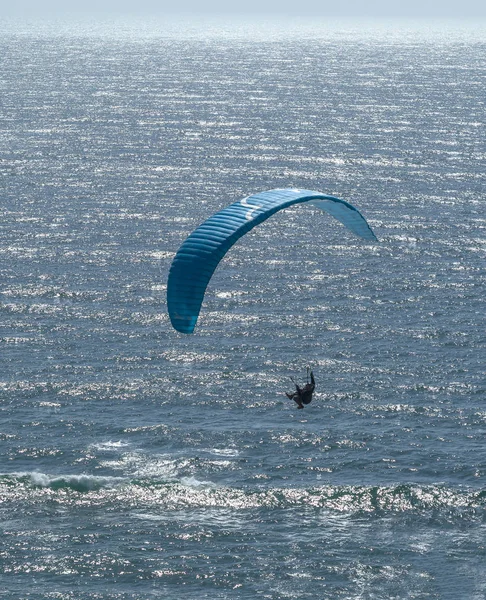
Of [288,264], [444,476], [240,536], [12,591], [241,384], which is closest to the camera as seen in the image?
[12,591]

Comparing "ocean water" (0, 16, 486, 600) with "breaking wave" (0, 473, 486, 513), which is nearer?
"ocean water" (0, 16, 486, 600)

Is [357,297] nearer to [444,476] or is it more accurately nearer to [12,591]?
[444,476]

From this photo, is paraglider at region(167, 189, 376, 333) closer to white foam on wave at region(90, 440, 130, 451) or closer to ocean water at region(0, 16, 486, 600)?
ocean water at region(0, 16, 486, 600)

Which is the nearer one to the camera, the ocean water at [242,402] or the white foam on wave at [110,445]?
the ocean water at [242,402]

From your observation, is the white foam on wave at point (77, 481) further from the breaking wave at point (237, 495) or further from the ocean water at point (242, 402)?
the ocean water at point (242, 402)

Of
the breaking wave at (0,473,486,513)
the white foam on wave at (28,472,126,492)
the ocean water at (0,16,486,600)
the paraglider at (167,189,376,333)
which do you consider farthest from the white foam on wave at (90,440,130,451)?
the paraglider at (167,189,376,333)

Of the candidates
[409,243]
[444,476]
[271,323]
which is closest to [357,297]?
[271,323]

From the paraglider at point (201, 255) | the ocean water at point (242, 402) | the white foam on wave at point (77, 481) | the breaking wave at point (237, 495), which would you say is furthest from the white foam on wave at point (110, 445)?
the paraglider at point (201, 255)

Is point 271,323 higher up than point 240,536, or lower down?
higher up

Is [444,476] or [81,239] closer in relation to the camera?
[444,476]
